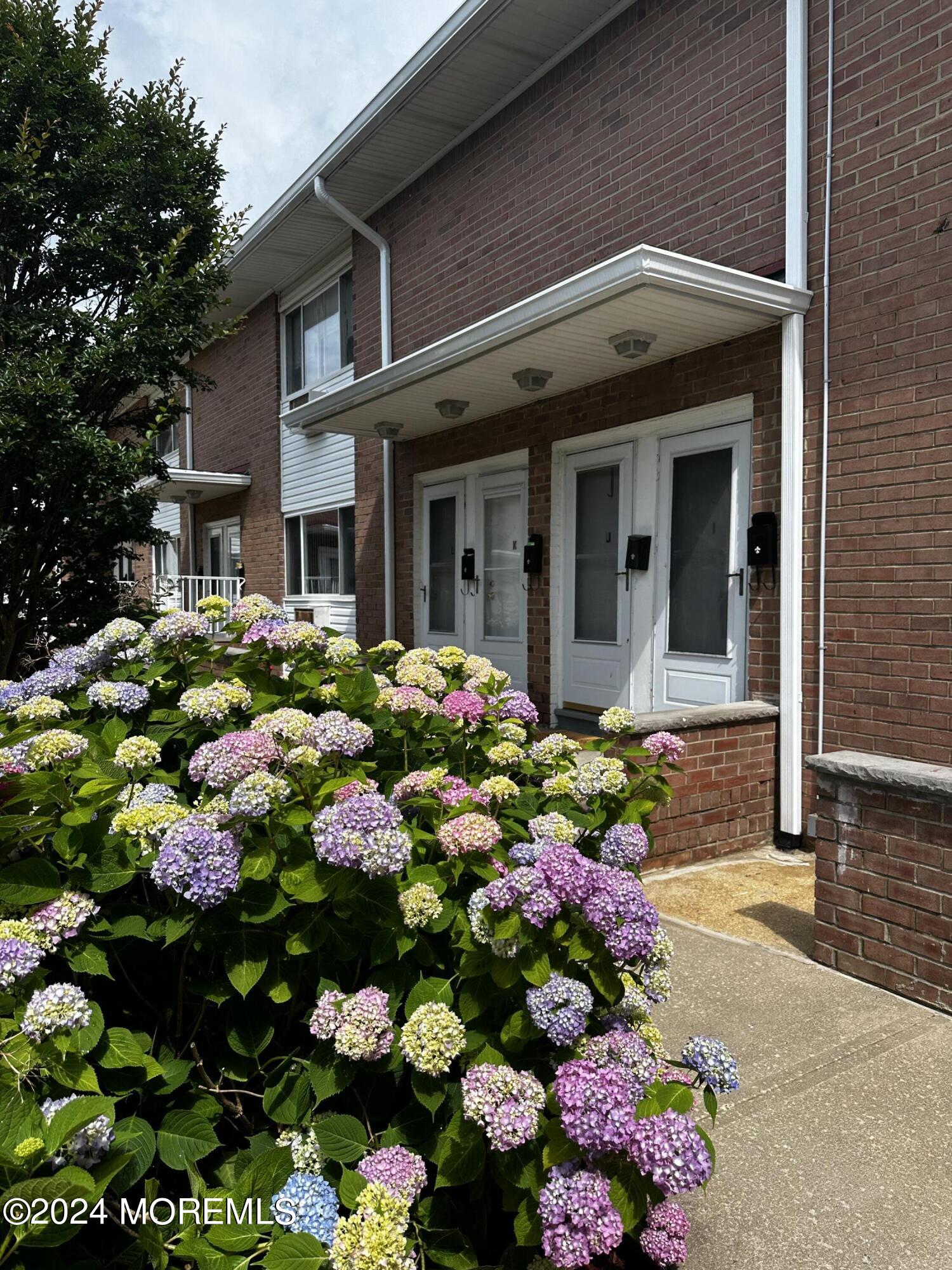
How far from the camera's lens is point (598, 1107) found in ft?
4.12

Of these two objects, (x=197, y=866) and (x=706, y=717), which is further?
(x=706, y=717)

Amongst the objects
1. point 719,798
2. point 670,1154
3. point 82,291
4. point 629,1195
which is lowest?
point 719,798

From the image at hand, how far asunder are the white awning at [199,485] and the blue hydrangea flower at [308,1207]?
12.1 meters

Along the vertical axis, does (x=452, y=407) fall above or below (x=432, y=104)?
below

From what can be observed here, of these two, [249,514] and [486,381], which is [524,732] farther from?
[249,514]

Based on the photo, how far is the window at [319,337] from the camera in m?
11.1

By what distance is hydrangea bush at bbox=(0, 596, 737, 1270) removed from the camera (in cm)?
124

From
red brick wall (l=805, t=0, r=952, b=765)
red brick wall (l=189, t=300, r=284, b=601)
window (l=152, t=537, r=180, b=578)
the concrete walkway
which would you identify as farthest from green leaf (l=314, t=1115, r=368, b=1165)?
window (l=152, t=537, r=180, b=578)

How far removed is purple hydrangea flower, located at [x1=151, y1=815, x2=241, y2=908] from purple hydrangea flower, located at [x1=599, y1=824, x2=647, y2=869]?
0.75 m

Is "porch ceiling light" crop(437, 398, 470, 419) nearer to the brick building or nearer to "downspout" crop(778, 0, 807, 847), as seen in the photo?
the brick building

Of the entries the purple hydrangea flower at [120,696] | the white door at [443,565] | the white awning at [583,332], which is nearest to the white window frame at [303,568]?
the white door at [443,565]

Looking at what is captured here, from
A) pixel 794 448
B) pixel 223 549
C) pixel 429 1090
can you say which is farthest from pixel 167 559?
pixel 429 1090

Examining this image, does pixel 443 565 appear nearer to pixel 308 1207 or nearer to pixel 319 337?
pixel 319 337

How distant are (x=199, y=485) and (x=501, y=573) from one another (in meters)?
7.07
